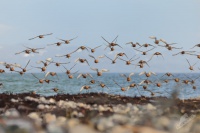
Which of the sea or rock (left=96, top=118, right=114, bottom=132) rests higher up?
rock (left=96, top=118, right=114, bottom=132)

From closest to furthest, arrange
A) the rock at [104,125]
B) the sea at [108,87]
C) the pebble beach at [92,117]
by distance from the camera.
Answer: the pebble beach at [92,117] < the rock at [104,125] < the sea at [108,87]

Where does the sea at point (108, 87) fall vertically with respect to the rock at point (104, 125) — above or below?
below

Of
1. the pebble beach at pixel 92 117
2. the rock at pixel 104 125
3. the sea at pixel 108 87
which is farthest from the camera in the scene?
the sea at pixel 108 87

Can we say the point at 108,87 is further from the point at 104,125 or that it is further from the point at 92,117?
the point at 104,125

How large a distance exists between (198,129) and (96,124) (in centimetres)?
124

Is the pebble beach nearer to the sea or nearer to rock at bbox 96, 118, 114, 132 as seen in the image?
rock at bbox 96, 118, 114, 132

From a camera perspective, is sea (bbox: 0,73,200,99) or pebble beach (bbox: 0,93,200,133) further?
sea (bbox: 0,73,200,99)

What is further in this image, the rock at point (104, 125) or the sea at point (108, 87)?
the sea at point (108, 87)

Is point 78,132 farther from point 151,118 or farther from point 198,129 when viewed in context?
point 198,129

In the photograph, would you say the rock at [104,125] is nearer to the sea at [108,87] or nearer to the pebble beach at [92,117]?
the pebble beach at [92,117]

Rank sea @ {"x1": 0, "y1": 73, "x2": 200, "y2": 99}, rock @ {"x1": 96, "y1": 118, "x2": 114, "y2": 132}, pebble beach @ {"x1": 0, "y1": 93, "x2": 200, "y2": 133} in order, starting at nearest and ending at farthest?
pebble beach @ {"x1": 0, "y1": 93, "x2": 200, "y2": 133}, rock @ {"x1": 96, "y1": 118, "x2": 114, "y2": 132}, sea @ {"x1": 0, "y1": 73, "x2": 200, "y2": 99}

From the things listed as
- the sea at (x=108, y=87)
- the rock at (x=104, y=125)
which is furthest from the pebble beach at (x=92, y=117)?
Answer: the sea at (x=108, y=87)

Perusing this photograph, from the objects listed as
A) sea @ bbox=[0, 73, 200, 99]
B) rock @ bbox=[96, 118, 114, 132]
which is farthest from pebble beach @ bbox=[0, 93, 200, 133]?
sea @ bbox=[0, 73, 200, 99]

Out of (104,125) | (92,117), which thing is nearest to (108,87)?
(92,117)
